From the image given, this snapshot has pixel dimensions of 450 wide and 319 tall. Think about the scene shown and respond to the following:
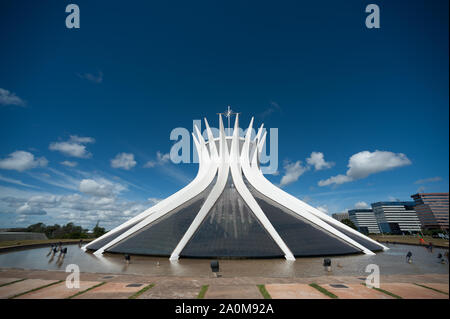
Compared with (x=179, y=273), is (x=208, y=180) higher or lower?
higher

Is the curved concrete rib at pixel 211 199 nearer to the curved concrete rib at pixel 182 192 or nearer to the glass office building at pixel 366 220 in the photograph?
the curved concrete rib at pixel 182 192

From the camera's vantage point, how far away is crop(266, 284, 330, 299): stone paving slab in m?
6.07

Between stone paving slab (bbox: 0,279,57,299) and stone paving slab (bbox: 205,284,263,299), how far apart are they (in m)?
6.82

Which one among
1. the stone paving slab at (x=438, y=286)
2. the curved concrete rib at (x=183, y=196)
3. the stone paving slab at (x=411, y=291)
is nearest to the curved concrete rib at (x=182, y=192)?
the curved concrete rib at (x=183, y=196)

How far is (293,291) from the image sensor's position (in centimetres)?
654

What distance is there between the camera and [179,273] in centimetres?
976

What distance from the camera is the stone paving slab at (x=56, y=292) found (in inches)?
252

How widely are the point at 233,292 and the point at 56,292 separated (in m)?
6.27

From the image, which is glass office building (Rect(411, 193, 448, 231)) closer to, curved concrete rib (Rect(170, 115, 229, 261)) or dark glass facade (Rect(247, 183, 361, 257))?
dark glass facade (Rect(247, 183, 361, 257))

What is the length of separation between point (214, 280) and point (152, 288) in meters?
2.47

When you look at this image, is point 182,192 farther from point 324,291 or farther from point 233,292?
point 324,291

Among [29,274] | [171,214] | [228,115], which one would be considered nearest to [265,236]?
[171,214]
